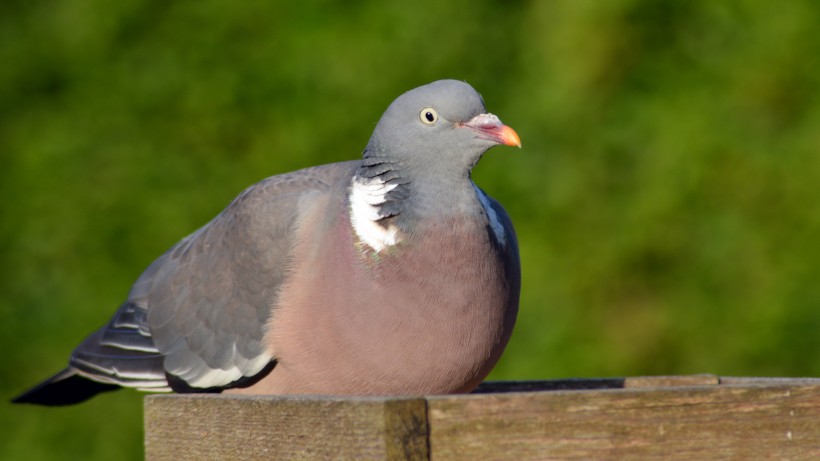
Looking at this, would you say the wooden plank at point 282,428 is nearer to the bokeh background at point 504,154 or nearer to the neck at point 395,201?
the neck at point 395,201

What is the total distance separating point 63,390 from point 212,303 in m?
0.72

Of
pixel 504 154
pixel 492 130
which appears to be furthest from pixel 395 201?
pixel 504 154

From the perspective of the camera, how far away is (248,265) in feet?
9.70

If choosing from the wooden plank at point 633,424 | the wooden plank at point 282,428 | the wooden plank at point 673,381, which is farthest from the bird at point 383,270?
the wooden plank at point 633,424

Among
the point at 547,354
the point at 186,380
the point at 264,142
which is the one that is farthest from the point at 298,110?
the point at 186,380

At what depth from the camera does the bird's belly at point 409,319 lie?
2473 mm

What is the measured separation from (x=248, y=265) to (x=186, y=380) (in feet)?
1.27

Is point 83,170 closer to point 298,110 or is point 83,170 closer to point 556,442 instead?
point 298,110

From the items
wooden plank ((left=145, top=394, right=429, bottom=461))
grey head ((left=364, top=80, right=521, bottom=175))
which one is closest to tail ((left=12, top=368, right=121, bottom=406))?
wooden plank ((left=145, top=394, right=429, bottom=461))

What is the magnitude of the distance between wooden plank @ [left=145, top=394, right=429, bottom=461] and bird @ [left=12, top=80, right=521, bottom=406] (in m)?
0.33

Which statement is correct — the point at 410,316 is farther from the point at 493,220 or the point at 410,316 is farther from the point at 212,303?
the point at 212,303

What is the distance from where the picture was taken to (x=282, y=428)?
82.1 inches

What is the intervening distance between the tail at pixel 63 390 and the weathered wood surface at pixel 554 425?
4.83 ft

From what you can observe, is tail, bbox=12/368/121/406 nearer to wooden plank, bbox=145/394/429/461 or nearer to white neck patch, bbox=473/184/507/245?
wooden plank, bbox=145/394/429/461
